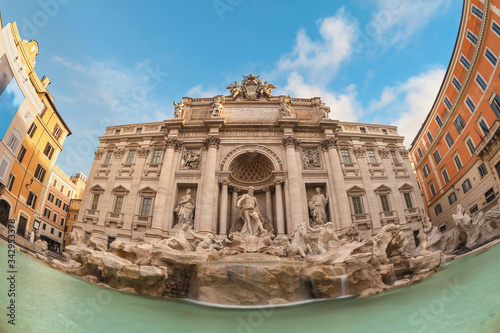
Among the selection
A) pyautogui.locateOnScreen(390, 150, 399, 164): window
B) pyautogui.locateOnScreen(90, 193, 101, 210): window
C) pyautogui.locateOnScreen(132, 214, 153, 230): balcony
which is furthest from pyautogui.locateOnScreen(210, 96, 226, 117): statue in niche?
pyautogui.locateOnScreen(390, 150, 399, 164): window

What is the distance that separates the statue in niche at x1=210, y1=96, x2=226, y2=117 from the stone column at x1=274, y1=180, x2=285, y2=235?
28.4 feet

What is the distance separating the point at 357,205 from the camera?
20.6 metres

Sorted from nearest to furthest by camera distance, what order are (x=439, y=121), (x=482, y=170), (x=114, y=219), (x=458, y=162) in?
1. (x=482, y=170)
2. (x=114, y=219)
3. (x=458, y=162)
4. (x=439, y=121)

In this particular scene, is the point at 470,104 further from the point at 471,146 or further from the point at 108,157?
the point at 108,157

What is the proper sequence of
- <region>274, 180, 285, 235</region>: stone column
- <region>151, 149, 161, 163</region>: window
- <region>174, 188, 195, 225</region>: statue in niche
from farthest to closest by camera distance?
<region>151, 149, 161, 163</region>: window < <region>174, 188, 195, 225</region>: statue in niche < <region>274, 180, 285, 235</region>: stone column

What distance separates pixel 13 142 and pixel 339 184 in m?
22.9

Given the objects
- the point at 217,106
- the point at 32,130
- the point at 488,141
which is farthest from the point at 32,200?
the point at 488,141

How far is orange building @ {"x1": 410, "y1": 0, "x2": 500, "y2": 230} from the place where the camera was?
17034mm

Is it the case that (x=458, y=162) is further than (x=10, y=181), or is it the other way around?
(x=458, y=162)

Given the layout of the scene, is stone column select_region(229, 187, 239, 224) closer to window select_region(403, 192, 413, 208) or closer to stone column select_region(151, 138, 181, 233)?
stone column select_region(151, 138, 181, 233)

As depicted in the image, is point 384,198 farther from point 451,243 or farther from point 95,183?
point 95,183

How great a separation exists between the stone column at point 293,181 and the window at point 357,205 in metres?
4.82

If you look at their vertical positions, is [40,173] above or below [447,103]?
below

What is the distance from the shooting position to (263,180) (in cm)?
2181
